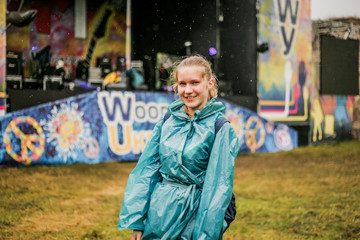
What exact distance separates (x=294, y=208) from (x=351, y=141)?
1152cm

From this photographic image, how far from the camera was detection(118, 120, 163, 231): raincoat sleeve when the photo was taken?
188 centimetres

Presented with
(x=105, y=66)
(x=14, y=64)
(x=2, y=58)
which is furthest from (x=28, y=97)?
(x=105, y=66)

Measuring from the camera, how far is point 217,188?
1.77 meters

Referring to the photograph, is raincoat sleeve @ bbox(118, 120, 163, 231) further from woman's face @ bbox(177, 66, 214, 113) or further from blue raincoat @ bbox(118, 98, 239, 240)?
Answer: woman's face @ bbox(177, 66, 214, 113)

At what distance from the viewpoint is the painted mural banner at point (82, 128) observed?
749cm

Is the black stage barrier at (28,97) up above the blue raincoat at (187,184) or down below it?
above

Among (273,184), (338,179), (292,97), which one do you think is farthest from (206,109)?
(292,97)

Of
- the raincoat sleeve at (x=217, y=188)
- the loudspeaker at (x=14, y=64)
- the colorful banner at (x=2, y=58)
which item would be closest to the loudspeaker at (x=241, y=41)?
the loudspeaker at (x=14, y=64)

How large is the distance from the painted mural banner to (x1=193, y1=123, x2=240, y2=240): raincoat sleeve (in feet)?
21.0

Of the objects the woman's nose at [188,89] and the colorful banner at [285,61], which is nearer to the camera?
the woman's nose at [188,89]

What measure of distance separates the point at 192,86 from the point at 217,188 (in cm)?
50

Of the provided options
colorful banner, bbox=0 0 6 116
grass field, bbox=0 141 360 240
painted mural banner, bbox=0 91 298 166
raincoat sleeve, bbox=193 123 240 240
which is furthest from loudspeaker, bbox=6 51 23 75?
raincoat sleeve, bbox=193 123 240 240

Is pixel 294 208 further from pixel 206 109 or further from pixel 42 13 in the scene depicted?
pixel 42 13

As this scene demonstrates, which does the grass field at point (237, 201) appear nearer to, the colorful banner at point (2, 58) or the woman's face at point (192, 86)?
the colorful banner at point (2, 58)
